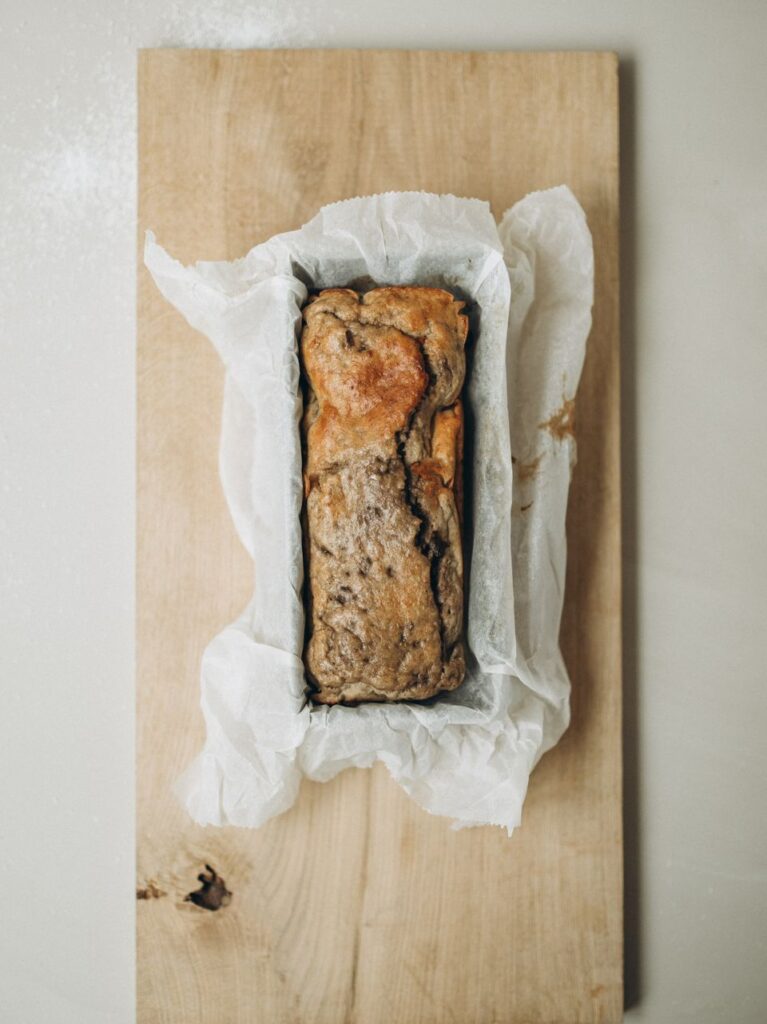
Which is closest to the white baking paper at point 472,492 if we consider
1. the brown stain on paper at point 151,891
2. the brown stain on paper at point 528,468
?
the brown stain on paper at point 528,468

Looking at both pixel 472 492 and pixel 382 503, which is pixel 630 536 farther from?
pixel 382 503

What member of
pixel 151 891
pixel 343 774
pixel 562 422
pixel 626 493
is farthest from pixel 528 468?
pixel 151 891

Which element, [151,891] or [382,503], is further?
[151,891]

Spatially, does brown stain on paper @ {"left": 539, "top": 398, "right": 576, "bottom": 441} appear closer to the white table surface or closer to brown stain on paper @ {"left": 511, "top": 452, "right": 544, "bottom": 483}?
brown stain on paper @ {"left": 511, "top": 452, "right": 544, "bottom": 483}

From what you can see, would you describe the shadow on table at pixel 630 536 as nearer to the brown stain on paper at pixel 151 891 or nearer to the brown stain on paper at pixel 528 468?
the brown stain on paper at pixel 528 468

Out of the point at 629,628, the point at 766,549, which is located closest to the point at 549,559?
the point at 629,628

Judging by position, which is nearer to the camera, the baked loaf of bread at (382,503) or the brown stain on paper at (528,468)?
the baked loaf of bread at (382,503)

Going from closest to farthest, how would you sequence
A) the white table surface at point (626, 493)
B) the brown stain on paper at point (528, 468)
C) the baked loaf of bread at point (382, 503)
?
the baked loaf of bread at point (382, 503)
the brown stain on paper at point (528, 468)
the white table surface at point (626, 493)
